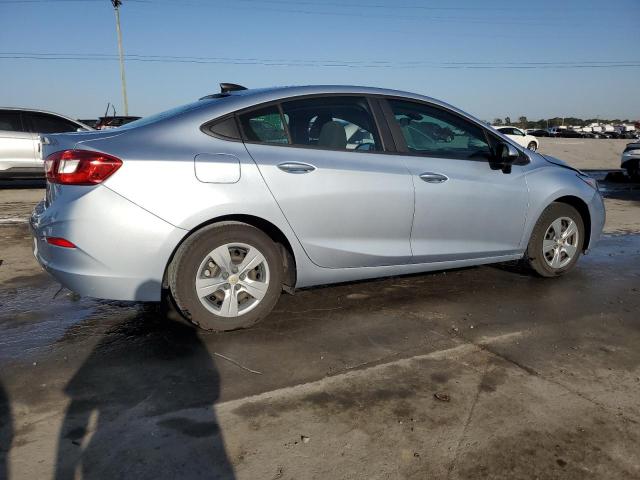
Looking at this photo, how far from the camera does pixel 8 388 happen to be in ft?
9.52

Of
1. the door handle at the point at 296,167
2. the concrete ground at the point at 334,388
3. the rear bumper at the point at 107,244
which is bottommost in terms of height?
the concrete ground at the point at 334,388

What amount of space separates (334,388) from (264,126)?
5.94 ft

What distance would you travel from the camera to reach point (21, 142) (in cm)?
1093

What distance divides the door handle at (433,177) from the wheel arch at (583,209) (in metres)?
1.37

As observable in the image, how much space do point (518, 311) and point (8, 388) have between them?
3.49m

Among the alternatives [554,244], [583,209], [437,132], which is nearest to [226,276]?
[437,132]

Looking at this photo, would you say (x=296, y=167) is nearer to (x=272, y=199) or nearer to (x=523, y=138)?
(x=272, y=199)

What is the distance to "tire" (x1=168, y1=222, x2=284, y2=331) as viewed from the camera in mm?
3455

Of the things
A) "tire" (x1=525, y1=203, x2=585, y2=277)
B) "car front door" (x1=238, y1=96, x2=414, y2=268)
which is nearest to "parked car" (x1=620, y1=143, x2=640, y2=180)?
"tire" (x1=525, y1=203, x2=585, y2=277)

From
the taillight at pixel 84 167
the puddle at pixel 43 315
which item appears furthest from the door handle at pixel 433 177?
the puddle at pixel 43 315

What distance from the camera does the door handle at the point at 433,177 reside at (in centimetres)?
414

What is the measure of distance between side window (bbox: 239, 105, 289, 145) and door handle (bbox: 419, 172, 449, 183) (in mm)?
1114

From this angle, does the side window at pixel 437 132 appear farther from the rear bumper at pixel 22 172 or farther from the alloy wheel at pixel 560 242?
the rear bumper at pixel 22 172

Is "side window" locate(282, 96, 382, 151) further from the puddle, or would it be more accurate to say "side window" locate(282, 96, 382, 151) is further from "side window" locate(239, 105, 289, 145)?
the puddle
